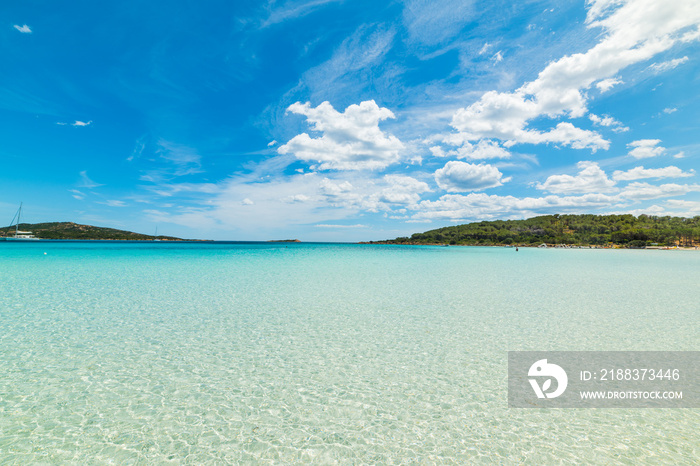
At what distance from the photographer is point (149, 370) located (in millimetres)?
5938

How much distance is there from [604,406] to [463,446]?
9.35ft

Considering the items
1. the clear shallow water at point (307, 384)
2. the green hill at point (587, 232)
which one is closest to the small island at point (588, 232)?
the green hill at point (587, 232)

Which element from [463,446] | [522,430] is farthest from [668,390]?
[463,446]

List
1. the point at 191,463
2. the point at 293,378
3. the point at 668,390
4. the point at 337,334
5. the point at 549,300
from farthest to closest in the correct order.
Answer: the point at 549,300 < the point at 337,334 < the point at 293,378 < the point at 668,390 < the point at 191,463

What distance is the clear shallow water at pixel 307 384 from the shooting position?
149 inches

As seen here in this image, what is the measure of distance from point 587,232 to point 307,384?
199771mm

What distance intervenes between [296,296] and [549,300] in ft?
36.8

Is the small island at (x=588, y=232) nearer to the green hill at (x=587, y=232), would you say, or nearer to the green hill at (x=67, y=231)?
the green hill at (x=587, y=232)

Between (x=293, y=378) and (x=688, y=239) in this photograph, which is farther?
(x=688, y=239)

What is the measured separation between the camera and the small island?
415ft

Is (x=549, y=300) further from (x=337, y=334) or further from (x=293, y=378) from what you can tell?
(x=293, y=378)

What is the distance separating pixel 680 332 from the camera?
8.60 m

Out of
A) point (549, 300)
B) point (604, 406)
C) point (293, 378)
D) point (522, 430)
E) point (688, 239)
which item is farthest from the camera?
point (688, 239)

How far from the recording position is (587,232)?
160125 millimetres
